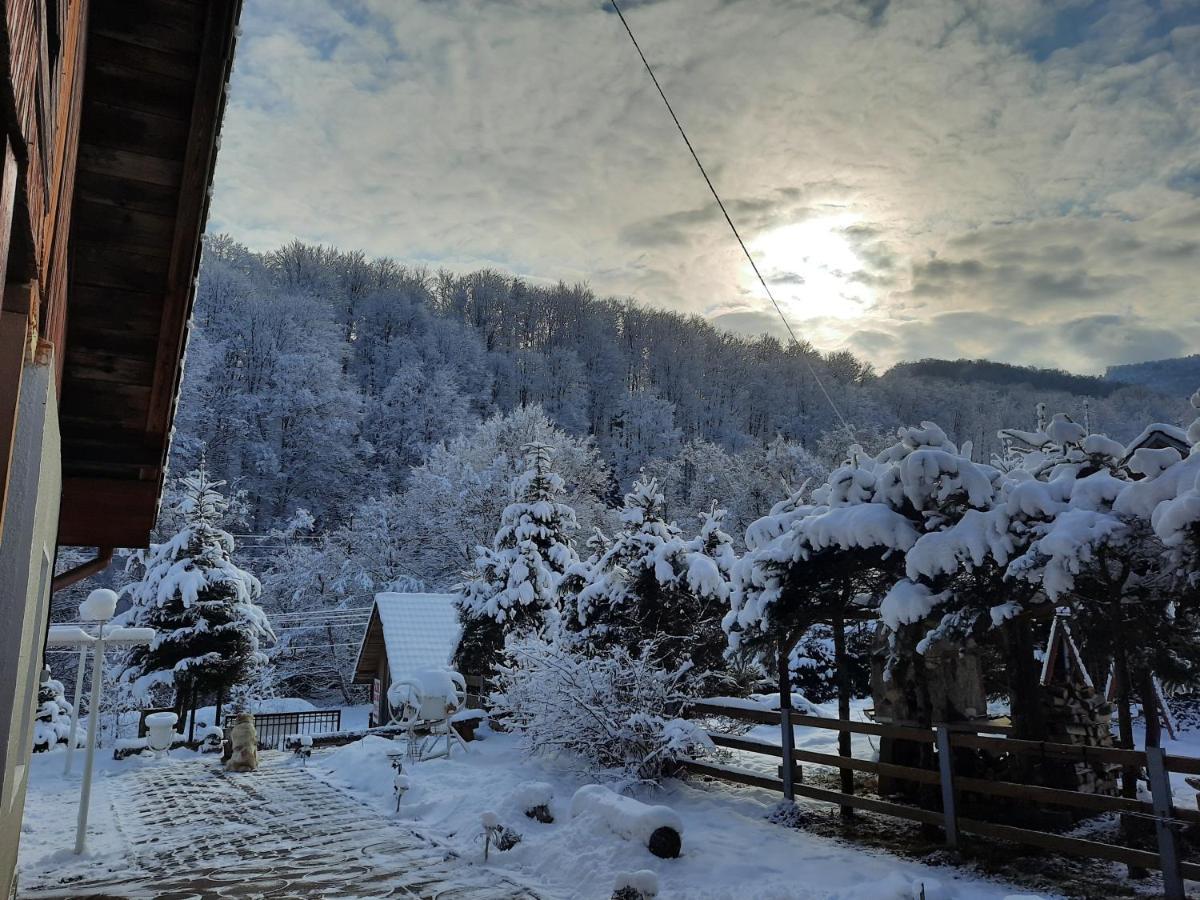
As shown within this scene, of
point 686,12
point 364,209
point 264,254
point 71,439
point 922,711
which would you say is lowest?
point 922,711

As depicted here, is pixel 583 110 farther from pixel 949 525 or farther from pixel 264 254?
pixel 264 254

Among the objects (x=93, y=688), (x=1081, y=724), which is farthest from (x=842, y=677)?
(x=93, y=688)

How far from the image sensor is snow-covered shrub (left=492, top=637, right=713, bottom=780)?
33.3 ft

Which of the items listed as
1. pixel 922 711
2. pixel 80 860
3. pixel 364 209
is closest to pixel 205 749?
pixel 80 860

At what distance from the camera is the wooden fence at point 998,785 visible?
5.88 meters

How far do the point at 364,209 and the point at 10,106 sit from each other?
28.8 ft

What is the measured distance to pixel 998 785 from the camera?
7.22 meters

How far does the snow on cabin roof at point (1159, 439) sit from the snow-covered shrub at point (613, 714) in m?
5.86

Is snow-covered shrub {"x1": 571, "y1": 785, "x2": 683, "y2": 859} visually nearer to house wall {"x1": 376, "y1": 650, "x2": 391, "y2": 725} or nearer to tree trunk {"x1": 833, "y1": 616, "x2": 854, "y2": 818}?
tree trunk {"x1": 833, "y1": 616, "x2": 854, "y2": 818}

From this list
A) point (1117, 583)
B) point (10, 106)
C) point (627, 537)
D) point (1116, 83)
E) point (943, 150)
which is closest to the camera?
point (10, 106)

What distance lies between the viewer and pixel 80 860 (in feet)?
27.0

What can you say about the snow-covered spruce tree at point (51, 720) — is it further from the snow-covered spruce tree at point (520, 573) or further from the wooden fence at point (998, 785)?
the wooden fence at point (998, 785)

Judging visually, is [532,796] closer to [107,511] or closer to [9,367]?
[107,511]

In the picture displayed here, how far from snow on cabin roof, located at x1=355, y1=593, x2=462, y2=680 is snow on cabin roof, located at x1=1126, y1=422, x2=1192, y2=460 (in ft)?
50.2
